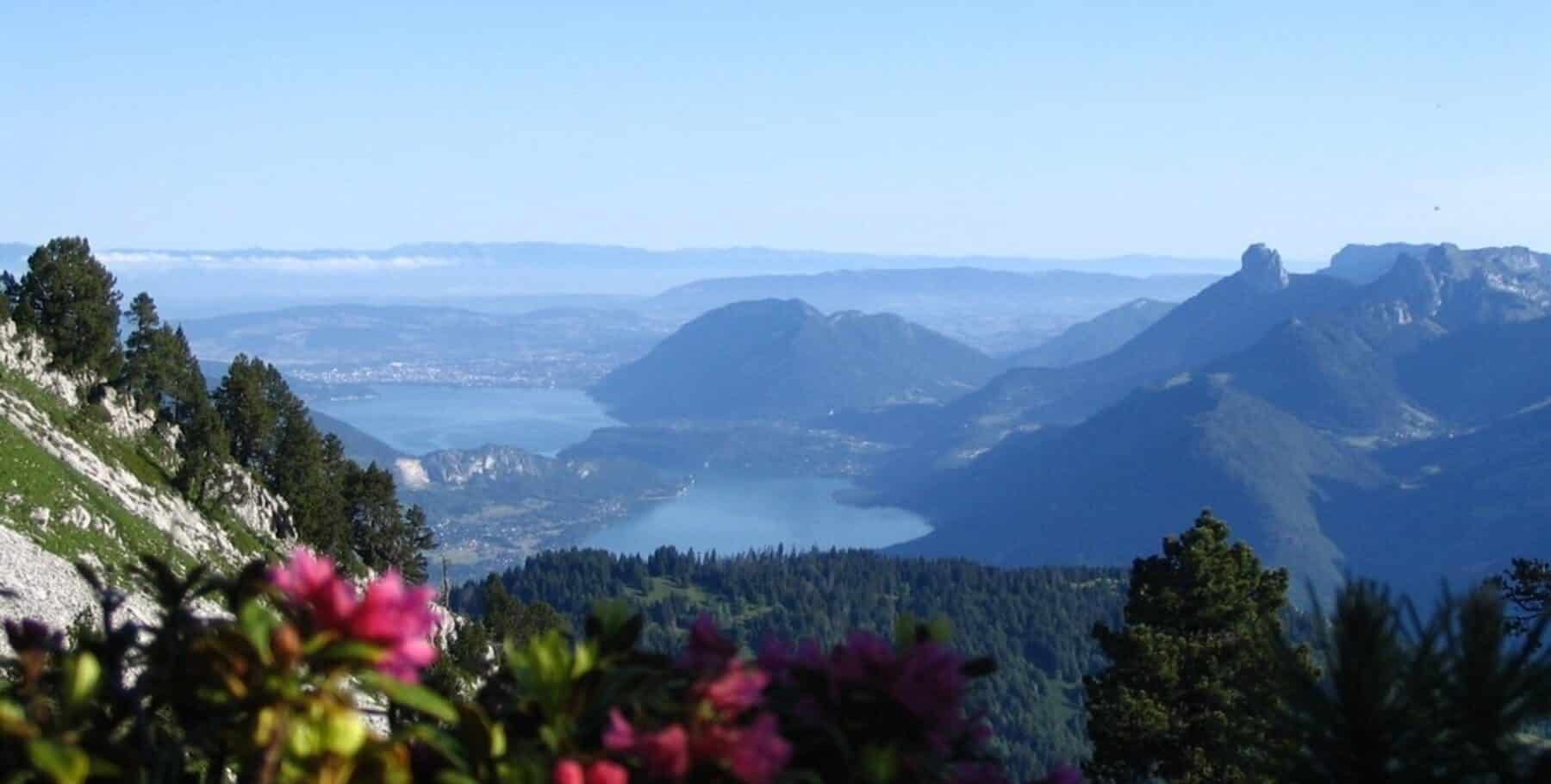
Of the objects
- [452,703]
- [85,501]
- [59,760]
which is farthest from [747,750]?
[85,501]

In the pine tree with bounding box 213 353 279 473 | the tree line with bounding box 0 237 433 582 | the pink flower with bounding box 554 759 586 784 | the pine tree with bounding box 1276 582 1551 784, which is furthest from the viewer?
the pine tree with bounding box 213 353 279 473

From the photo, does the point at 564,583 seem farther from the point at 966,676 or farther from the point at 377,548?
the point at 966,676

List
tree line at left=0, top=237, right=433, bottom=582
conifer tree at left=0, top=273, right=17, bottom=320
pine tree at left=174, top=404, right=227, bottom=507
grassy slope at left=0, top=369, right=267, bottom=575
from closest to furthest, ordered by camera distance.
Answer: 1. grassy slope at left=0, top=369, right=267, bottom=575
2. pine tree at left=174, top=404, right=227, bottom=507
3. conifer tree at left=0, top=273, right=17, bottom=320
4. tree line at left=0, top=237, right=433, bottom=582

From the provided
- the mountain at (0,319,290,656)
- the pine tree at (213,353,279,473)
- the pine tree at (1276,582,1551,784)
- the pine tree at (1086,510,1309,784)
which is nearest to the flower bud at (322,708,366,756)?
the pine tree at (1276,582,1551,784)

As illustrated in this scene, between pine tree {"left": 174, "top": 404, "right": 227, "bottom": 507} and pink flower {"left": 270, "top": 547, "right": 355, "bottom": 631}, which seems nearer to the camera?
pink flower {"left": 270, "top": 547, "right": 355, "bottom": 631}

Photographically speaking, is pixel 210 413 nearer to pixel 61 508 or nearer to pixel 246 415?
pixel 246 415

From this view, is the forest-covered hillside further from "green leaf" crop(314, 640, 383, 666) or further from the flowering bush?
"green leaf" crop(314, 640, 383, 666)
